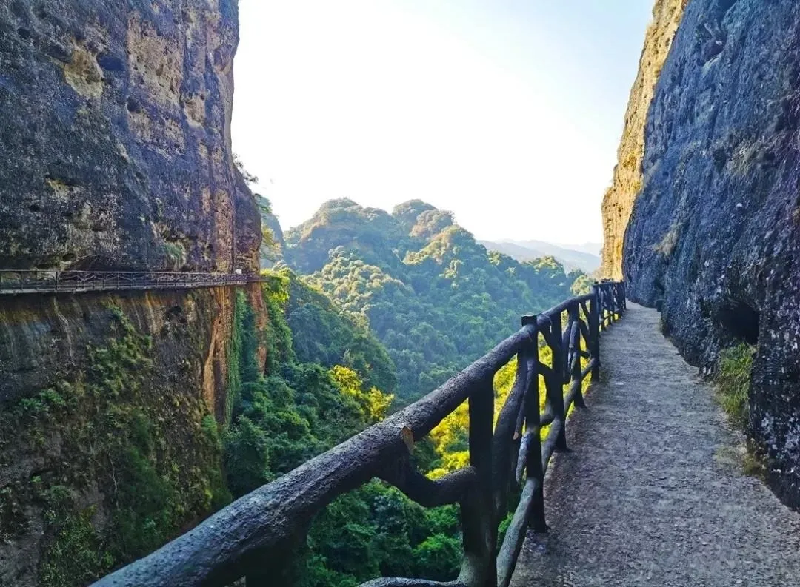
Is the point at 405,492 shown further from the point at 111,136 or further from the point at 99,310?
the point at 111,136

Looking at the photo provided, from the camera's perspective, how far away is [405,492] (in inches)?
59.1

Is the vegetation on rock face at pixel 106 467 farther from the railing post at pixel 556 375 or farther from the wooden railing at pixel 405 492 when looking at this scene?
the wooden railing at pixel 405 492

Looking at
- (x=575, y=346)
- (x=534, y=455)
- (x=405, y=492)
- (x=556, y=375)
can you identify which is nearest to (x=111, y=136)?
(x=575, y=346)

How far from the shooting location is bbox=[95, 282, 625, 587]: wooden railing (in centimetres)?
88

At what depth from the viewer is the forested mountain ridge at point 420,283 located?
55.5 m

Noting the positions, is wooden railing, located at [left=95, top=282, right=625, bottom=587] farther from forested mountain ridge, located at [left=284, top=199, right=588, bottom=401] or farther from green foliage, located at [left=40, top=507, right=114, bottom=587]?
forested mountain ridge, located at [left=284, top=199, right=588, bottom=401]

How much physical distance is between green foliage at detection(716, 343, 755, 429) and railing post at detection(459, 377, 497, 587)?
3.65 meters

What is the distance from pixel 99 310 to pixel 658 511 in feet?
36.5

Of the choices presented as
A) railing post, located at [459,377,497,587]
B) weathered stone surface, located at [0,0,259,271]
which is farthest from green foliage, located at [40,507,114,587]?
railing post, located at [459,377,497,587]

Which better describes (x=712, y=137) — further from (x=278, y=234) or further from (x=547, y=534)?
(x=278, y=234)

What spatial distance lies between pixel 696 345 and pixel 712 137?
607 centimetres

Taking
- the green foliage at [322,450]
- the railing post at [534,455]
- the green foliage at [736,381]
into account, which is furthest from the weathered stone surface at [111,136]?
the green foliage at [736,381]

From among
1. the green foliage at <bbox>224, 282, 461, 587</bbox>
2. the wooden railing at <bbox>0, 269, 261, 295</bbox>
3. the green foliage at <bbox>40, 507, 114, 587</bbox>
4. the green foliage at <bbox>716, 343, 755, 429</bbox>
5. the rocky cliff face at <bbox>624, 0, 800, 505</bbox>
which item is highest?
the rocky cliff face at <bbox>624, 0, 800, 505</bbox>

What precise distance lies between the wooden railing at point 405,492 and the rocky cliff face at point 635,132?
976 inches
